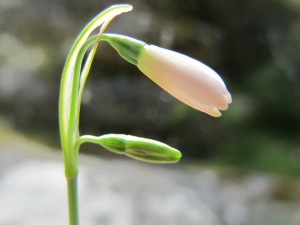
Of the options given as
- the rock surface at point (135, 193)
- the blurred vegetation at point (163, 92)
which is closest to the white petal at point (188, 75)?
the rock surface at point (135, 193)

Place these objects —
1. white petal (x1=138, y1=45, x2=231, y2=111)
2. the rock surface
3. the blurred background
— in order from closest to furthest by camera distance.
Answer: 1. white petal (x1=138, y1=45, x2=231, y2=111)
2. the rock surface
3. the blurred background

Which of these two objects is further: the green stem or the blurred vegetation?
the blurred vegetation

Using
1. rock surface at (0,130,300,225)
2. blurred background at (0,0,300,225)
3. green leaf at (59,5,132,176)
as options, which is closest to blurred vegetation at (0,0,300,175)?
blurred background at (0,0,300,225)

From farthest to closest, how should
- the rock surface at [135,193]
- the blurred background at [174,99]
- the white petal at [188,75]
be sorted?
the blurred background at [174,99]
the rock surface at [135,193]
the white petal at [188,75]

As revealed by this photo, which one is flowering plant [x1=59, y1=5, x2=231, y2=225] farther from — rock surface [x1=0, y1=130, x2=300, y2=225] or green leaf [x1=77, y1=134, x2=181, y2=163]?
rock surface [x1=0, y1=130, x2=300, y2=225]

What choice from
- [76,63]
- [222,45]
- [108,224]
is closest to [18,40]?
[222,45]

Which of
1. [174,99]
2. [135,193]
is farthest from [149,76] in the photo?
[174,99]

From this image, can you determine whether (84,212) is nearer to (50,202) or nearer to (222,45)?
(50,202)

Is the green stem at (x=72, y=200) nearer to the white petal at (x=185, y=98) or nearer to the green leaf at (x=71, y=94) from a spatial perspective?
the green leaf at (x=71, y=94)
